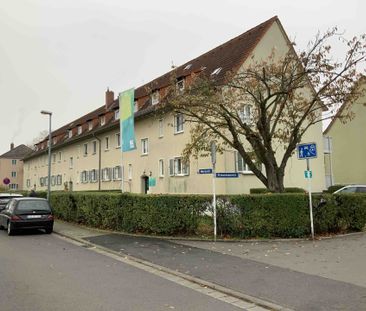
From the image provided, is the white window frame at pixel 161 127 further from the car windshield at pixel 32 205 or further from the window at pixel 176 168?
the car windshield at pixel 32 205

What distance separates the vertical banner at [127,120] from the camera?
24.3m

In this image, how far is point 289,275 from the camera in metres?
8.77

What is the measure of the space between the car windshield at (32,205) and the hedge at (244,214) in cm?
324

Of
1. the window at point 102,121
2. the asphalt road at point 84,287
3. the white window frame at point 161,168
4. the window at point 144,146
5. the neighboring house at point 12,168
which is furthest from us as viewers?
the neighboring house at point 12,168

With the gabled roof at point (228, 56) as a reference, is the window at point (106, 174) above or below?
below

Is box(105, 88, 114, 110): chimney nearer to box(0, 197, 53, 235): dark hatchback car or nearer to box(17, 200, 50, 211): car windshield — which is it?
box(0, 197, 53, 235): dark hatchback car

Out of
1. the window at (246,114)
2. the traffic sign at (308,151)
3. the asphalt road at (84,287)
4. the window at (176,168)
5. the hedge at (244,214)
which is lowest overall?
the asphalt road at (84,287)

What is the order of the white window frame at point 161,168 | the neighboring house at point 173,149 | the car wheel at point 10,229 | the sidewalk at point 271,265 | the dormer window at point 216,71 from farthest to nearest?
the white window frame at point 161,168 → the dormer window at point 216,71 → the neighboring house at point 173,149 → the car wheel at point 10,229 → the sidewalk at point 271,265

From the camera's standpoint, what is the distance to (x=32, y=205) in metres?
18.2

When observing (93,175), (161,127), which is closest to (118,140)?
(93,175)

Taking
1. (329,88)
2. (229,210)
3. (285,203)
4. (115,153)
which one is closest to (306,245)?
(285,203)

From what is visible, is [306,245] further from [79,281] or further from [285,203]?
[79,281]

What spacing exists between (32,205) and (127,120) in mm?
8183

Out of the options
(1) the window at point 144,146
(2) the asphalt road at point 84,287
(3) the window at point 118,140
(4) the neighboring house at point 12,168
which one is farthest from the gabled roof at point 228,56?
(4) the neighboring house at point 12,168
